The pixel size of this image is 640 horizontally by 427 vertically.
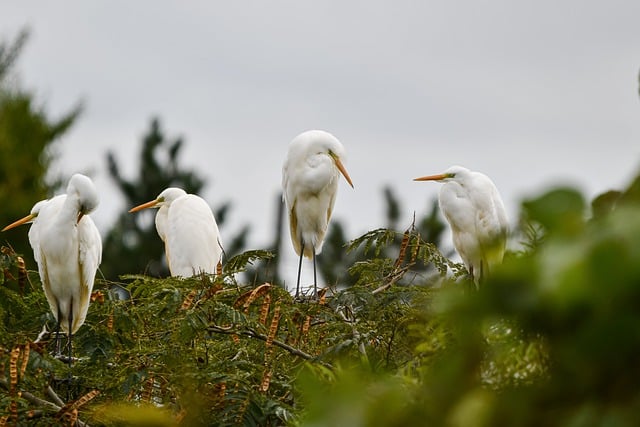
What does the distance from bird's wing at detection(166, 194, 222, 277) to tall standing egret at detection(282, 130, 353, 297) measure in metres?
0.59

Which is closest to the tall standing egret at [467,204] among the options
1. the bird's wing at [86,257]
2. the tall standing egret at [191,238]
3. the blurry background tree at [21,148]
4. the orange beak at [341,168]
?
the orange beak at [341,168]

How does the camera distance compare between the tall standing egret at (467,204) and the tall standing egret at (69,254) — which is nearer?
the tall standing egret at (69,254)

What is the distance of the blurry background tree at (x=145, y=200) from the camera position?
18.5m

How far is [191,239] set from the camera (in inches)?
280

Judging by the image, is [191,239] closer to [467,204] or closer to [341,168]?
[341,168]

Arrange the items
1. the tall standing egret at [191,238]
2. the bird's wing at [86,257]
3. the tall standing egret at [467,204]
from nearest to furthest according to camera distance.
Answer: the bird's wing at [86,257] < the tall standing egret at [467,204] < the tall standing egret at [191,238]

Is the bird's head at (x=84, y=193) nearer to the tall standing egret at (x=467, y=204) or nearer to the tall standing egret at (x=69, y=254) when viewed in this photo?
the tall standing egret at (x=69, y=254)

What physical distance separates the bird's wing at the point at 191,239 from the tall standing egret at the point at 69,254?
1748 millimetres

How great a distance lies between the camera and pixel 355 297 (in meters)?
3.86

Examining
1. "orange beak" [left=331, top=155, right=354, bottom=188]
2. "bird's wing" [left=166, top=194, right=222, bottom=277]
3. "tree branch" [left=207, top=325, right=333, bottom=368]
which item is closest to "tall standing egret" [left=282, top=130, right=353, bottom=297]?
"orange beak" [left=331, top=155, right=354, bottom=188]

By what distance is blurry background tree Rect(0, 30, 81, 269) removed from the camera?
1435cm

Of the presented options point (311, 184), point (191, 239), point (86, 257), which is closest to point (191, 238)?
point (191, 239)

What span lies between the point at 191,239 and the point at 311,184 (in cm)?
94

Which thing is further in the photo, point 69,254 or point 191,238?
point 191,238
